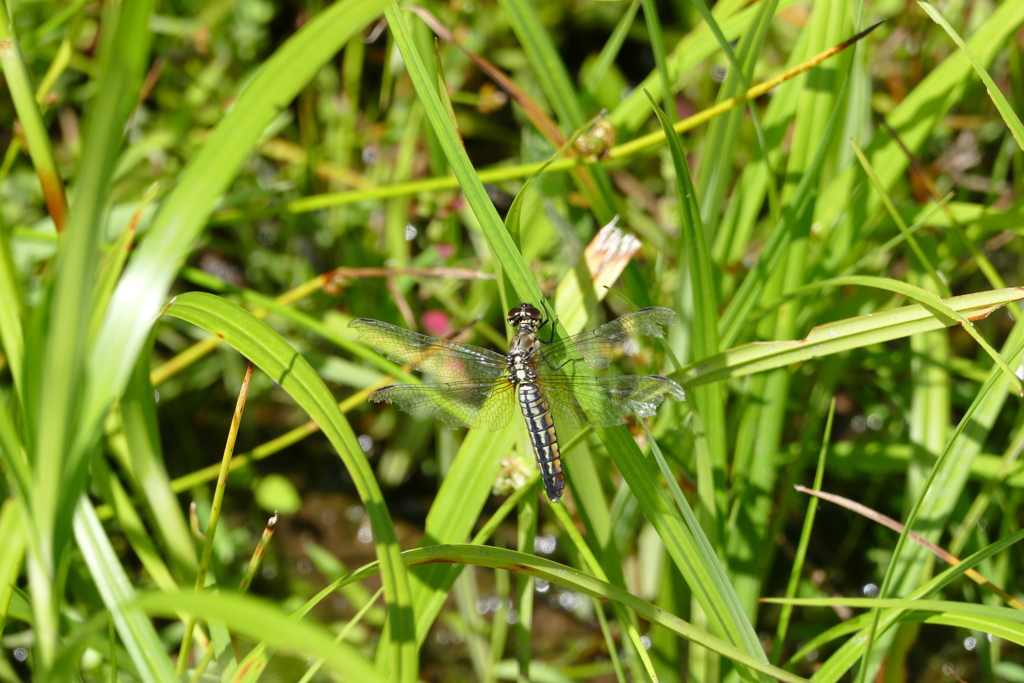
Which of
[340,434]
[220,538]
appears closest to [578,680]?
[220,538]

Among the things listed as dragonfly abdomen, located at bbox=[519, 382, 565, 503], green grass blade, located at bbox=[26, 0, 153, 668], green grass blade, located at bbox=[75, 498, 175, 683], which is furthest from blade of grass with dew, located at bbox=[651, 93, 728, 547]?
green grass blade, located at bbox=[75, 498, 175, 683]

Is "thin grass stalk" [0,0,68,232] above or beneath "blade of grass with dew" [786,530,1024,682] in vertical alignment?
above

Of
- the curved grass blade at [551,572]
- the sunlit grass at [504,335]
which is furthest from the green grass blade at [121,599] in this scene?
the curved grass blade at [551,572]

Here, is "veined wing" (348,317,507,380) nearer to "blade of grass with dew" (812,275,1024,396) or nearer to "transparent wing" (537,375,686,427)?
"transparent wing" (537,375,686,427)

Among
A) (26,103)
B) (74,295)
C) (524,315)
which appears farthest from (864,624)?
(26,103)

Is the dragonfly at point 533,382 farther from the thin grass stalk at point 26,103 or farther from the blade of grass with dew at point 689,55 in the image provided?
the thin grass stalk at point 26,103

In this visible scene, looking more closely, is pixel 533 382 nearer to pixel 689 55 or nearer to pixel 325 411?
pixel 325 411

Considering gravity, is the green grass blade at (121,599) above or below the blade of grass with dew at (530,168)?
below
